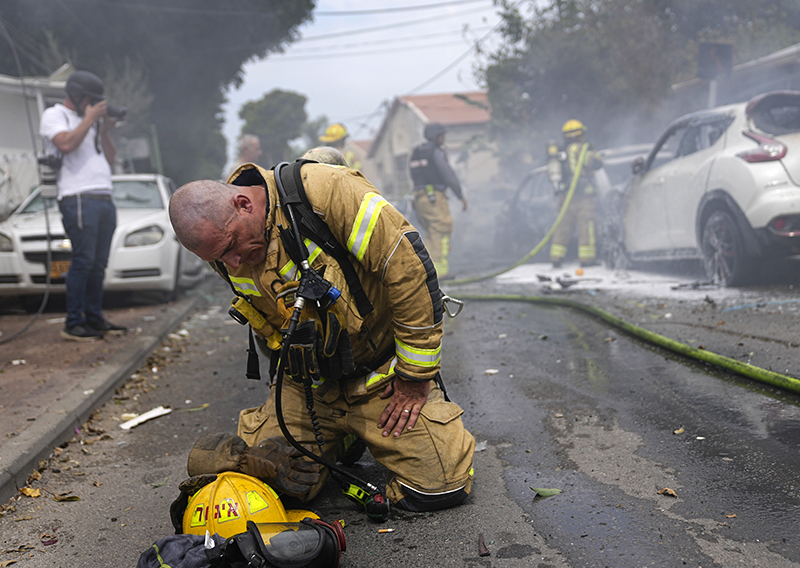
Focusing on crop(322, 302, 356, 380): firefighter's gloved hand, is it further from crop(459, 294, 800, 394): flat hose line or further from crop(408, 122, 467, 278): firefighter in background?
crop(408, 122, 467, 278): firefighter in background

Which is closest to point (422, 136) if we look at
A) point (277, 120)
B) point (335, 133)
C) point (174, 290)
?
point (277, 120)

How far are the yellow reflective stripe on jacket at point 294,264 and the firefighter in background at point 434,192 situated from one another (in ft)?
22.2

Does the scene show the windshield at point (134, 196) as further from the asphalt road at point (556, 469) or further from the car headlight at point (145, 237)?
the asphalt road at point (556, 469)

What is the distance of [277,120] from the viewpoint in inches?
1658

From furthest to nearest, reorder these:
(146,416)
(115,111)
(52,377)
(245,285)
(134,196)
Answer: (134,196) < (115,111) < (52,377) < (146,416) < (245,285)

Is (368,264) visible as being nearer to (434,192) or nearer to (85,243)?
(85,243)

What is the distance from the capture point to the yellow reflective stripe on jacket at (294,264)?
7.90 ft

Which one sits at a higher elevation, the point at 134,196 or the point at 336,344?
the point at 134,196

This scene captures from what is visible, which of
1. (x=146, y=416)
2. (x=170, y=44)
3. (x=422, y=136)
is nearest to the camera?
(x=146, y=416)

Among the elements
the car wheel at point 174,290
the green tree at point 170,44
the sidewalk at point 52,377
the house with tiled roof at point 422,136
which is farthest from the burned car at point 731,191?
the house with tiled roof at point 422,136

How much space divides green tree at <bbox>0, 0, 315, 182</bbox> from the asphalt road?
425 inches

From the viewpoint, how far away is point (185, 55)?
60.6 ft

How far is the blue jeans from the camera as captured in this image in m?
5.50

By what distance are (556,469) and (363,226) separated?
1.31 metres
